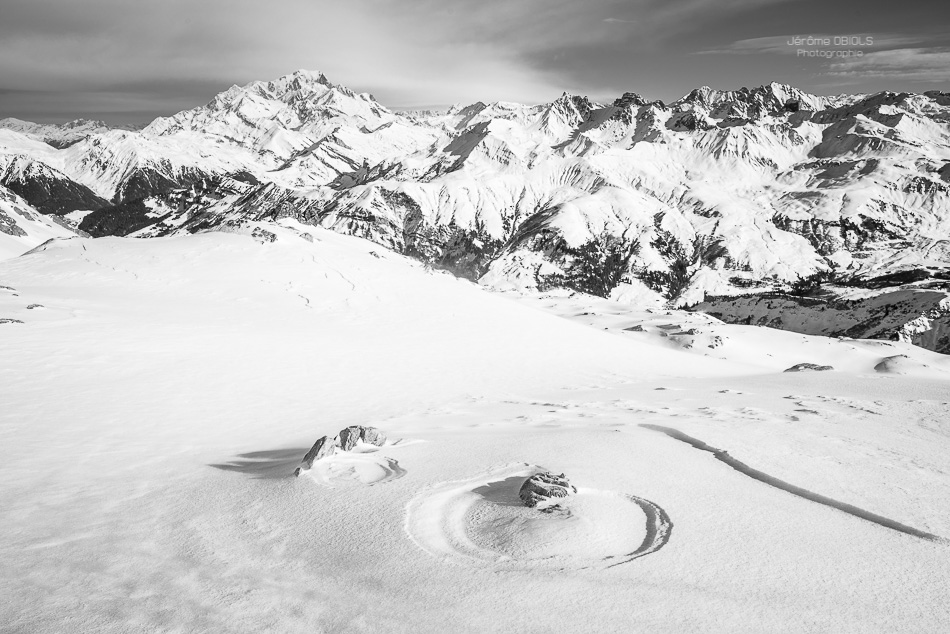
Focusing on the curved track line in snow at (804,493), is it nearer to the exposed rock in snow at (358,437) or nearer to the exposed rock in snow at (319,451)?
the exposed rock in snow at (358,437)

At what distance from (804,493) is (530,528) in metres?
3.90

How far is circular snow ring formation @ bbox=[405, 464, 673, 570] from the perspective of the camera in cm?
527

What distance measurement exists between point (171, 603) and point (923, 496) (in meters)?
8.76

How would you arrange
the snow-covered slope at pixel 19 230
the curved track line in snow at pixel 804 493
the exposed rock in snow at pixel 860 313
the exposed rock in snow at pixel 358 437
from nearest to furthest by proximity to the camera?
the curved track line in snow at pixel 804 493 < the exposed rock in snow at pixel 358 437 < the snow-covered slope at pixel 19 230 < the exposed rock in snow at pixel 860 313

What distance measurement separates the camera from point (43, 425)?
10.4 m

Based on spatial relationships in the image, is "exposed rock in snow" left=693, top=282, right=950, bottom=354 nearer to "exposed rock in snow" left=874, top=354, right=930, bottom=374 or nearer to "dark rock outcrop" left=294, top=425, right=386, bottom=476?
"exposed rock in snow" left=874, top=354, right=930, bottom=374

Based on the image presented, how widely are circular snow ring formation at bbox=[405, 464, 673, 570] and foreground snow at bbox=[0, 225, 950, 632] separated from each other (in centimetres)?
4

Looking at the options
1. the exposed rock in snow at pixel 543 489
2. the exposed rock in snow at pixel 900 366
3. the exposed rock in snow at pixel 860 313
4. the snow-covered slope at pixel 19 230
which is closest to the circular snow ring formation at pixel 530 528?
the exposed rock in snow at pixel 543 489

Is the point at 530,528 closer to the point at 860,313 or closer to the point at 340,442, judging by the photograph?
the point at 340,442

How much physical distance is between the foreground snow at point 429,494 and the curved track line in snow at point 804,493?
9cm

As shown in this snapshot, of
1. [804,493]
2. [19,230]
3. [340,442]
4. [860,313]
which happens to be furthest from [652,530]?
[860,313]

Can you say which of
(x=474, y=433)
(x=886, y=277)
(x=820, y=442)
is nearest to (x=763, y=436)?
(x=820, y=442)

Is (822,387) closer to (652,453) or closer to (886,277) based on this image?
(652,453)

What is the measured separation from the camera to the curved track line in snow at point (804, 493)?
5.75 m
